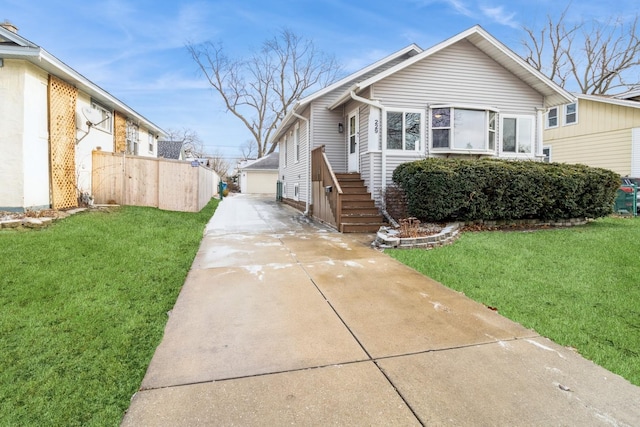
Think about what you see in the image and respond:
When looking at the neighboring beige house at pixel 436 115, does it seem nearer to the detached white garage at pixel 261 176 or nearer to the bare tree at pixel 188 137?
the detached white garage at pixel 261 176

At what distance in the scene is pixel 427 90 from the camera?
10.9 metres

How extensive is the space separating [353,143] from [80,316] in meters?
10.1

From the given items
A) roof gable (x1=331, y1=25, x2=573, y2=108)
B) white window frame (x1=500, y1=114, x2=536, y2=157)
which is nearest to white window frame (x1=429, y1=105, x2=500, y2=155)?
white window frame (x1=500, y1=114, x2=536, y2=157)

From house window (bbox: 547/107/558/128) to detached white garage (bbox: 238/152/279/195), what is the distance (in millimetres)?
21503

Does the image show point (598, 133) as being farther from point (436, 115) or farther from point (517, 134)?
point (436, 115)

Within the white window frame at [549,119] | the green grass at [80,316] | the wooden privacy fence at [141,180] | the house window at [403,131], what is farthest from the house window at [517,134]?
the wooden privacy fence at [141,180]

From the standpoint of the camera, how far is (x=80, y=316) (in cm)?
349

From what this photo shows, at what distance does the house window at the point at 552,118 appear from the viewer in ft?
64.4

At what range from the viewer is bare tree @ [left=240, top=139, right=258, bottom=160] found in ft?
189

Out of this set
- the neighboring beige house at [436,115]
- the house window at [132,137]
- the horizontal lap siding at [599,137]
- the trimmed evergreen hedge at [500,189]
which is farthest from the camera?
the horizontal lap siding at [599,137]

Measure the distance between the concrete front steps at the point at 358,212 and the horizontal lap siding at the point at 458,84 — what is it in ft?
8.88

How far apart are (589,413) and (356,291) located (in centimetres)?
261

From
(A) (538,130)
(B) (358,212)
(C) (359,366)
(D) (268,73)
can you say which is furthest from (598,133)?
(D) (268,73)

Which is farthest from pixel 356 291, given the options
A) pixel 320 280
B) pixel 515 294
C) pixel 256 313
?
pixel 515 294
